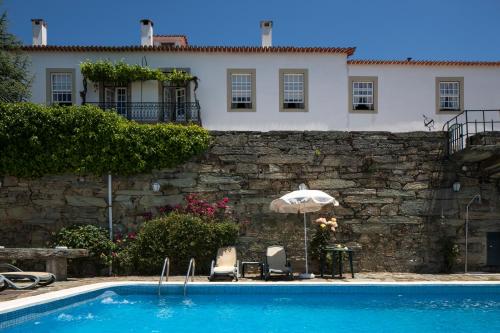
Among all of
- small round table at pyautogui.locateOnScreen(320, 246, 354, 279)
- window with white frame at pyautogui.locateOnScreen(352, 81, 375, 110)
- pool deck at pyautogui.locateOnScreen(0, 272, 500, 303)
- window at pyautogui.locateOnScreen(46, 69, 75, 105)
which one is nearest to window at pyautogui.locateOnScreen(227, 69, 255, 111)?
window with white frame at pyautogui.locateOnScreen(352, 81, 375, 110)

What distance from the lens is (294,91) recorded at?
61.7 feet

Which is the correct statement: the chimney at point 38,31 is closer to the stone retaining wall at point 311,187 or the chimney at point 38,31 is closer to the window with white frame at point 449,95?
the stone retaining wall at point 311,187

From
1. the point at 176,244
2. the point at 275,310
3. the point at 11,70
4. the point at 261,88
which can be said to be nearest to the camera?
the point at 275,310

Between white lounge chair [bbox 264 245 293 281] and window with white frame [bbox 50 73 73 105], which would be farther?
window with white frame [bbox 50 73 73 105]

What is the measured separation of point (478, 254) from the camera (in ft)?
37.1

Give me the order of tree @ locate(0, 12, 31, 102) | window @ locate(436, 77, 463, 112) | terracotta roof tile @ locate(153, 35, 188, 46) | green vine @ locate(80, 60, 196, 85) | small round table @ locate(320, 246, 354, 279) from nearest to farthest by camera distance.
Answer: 1. small round table @ locate(320, 246, 354, 279)
2. tree @ locate(0, 12, 31, 102)
3. green vine @ locate(80, 60, 196, 85)
4. window @ locate(436, 77, 463, 112)
5. terracotta roof tile @ locate(153, 35, 188, 46)

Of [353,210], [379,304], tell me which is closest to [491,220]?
[353,210]

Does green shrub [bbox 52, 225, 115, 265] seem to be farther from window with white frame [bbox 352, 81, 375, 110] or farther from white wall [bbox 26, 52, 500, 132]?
window with white frame [bbox 352, 81, 375, 110]

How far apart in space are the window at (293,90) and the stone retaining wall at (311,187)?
7.39m

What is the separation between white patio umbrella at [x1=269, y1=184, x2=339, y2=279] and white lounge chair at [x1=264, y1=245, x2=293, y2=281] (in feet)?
1.45

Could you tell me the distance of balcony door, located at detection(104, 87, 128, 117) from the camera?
61.9 ft

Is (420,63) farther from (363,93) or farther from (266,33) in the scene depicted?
(266,33)

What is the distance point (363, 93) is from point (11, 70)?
12791mm

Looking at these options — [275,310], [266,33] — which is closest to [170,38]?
[266,33]
